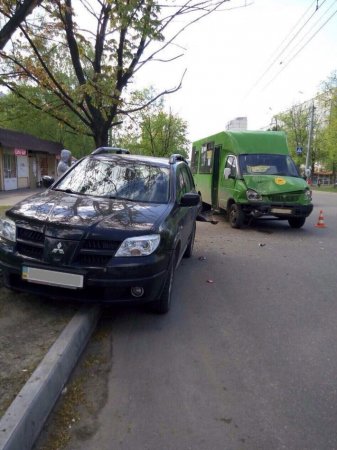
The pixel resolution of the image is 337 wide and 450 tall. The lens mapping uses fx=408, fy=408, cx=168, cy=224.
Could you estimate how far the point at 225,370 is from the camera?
356 centimetres

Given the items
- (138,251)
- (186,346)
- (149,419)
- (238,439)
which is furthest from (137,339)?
(238,439)

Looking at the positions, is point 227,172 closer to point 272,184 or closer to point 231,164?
point 231,164

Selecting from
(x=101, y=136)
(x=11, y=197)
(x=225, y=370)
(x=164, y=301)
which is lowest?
(x=11, y=197)

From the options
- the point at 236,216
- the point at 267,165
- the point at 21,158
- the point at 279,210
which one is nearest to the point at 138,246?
the point at 279,210

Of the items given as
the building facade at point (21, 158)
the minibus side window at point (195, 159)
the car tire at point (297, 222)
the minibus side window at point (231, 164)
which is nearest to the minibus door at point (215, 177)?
the minibus side window at point (231, 164)

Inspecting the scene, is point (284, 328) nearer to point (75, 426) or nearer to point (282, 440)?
point (282, 440)

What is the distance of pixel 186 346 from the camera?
158 inches

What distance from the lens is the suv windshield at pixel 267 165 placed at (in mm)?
11352

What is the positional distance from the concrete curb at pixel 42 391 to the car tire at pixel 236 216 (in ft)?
25.9

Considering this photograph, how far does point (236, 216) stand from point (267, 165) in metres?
1.70

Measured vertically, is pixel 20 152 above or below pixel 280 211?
above

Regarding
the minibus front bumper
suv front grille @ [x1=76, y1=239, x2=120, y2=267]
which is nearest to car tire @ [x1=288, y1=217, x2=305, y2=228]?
the minibus front bumper

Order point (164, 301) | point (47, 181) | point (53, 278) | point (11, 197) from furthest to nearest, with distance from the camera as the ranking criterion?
point (11, 197) → point (47, 181) → point (164, 301) → point (53, 278)

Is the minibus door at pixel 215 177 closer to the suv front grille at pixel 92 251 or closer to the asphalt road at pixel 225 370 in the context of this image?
the asphalt road at pixel 225 370
